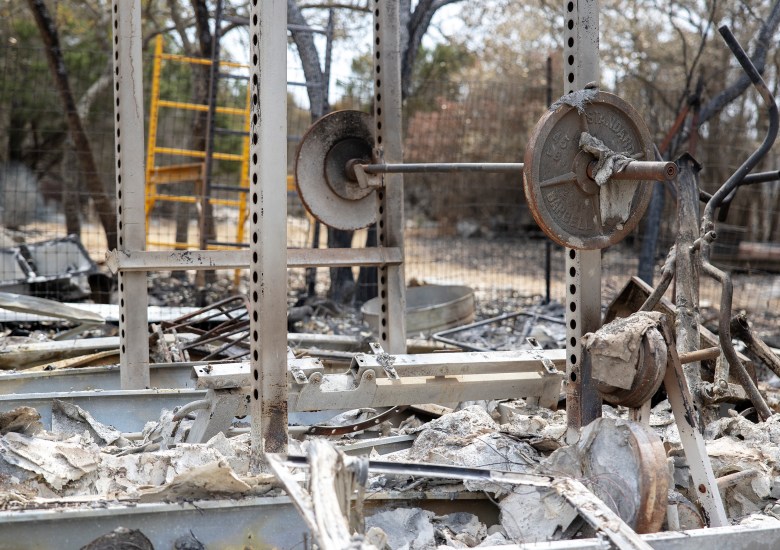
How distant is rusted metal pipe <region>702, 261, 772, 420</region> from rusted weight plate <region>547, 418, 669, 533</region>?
1.22 metres

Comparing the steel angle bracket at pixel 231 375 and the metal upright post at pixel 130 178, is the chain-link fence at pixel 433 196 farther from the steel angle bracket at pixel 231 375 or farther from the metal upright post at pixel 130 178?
the steel angle bracket at pixel 231 375

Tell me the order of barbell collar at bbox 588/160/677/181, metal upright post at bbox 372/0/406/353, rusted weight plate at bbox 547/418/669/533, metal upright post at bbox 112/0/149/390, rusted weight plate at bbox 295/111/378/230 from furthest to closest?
rusted weight plate at bbox 295/111/378/230 < metal upright post at bbox 372/0/406/353 < metal upright post at bbox 112/0/149/390 < barbell collar at bbox 588/160/677/181 < rusted weight plate at bbox 547/418/669/533

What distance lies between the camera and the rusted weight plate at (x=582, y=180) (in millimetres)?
3402

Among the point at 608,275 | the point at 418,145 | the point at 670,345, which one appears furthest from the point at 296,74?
the point at 670,345

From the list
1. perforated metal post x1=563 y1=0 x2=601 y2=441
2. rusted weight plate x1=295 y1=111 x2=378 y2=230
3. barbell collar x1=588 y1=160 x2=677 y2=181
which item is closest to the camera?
barbell collar x1=588 y1=160 x2=677 y2=181

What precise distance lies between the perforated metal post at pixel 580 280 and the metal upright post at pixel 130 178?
2598 millimetres

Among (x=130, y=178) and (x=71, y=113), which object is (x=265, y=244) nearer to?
(x=130, y=178)

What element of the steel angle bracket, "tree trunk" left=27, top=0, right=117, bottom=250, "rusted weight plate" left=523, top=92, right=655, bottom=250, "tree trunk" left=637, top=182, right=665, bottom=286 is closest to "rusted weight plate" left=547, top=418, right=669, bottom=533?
"rusted weight plate" left=523, top=92, right=655, bottom=250

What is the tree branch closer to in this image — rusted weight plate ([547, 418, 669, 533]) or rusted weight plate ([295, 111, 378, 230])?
rusted weight plate ([295, 111, 378, 230])

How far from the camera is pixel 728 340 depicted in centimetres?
417

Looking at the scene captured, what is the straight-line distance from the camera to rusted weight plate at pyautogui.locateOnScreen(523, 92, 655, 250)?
3.40 metres

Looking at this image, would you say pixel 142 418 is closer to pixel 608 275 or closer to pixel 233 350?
pixel 233 350

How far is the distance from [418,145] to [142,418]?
25.4ft

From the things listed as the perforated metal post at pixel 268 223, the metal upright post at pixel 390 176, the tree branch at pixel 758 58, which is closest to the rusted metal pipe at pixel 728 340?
the metal upright post at pixel 390 176
